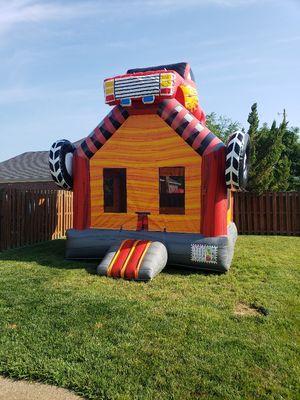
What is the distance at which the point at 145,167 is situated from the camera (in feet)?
28.3

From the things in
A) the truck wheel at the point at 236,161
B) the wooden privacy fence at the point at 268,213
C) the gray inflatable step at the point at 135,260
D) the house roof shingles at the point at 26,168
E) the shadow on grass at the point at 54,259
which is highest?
the house roof shingles at the point at 26,168

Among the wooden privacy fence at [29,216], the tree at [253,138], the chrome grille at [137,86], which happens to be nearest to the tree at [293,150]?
the tree at [253,138]

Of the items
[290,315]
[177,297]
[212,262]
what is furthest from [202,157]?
[290,315]

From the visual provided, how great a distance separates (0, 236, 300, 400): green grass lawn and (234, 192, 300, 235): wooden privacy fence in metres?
7.18

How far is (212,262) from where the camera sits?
24.9 feet

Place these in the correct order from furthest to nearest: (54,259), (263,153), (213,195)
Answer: (263,153)
(54,259)
(213,195)

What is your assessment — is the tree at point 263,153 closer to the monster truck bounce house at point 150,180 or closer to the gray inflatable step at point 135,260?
the monster truck bounce house at point 150,180

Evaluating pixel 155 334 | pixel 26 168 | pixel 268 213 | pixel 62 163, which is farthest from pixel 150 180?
pixel 26 168

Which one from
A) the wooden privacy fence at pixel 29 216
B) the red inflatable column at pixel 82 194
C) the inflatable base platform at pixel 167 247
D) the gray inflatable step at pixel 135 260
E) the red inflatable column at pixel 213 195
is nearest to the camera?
the gray inflatable step at pixel 135 260

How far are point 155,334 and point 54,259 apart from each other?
486 centimetres

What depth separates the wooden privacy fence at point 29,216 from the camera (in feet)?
36.1

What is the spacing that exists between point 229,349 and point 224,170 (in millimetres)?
4563

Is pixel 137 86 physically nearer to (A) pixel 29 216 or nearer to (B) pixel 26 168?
(A) pixel 29 216

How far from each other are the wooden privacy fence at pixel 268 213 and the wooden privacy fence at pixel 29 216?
21.8 feet
